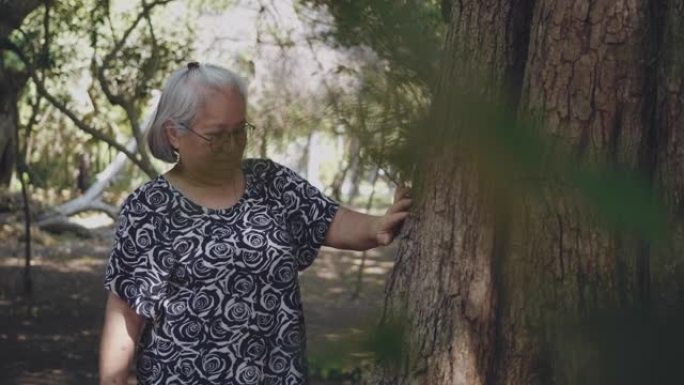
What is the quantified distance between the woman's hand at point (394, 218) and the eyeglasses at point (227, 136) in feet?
1.23

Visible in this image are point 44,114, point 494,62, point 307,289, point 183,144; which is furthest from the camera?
point 44,114

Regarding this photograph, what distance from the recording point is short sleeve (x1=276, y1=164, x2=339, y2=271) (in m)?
2.97

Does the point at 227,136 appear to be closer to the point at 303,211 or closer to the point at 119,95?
the point at 303,211

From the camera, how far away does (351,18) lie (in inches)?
99.0

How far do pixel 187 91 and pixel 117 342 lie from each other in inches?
24.9

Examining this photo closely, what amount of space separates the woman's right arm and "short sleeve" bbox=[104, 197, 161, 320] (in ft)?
0.13

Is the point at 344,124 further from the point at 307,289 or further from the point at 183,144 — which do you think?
the point at 307,289

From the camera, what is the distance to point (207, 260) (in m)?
2.84

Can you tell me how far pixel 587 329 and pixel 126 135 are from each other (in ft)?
50.4

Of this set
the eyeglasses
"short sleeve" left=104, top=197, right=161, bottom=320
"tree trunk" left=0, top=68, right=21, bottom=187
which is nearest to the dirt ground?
"tree trunk" left=0, top=68, right=21, bottom=187

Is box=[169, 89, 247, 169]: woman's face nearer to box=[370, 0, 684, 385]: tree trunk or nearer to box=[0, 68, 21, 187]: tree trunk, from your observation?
box=[370, 0, 684, 385]: tree trunk

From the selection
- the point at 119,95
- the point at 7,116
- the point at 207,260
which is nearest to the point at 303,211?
the point at 207,260

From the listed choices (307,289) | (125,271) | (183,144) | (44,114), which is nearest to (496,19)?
(183,144)

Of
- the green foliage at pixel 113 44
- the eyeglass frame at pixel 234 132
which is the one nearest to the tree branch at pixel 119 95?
the green foliage at pixel 113 44
